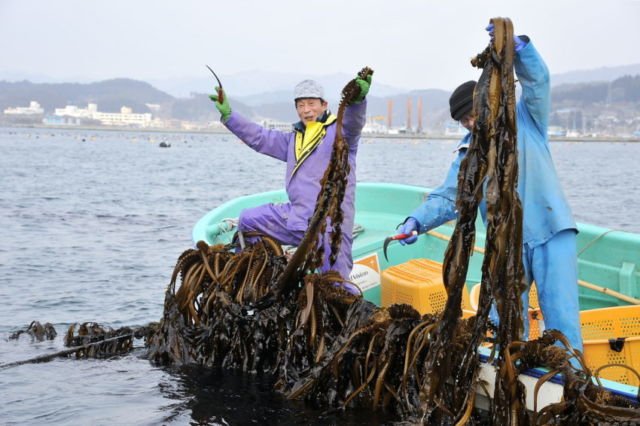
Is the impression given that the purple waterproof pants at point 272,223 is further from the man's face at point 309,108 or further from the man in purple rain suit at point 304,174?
the man's face at point 309,108

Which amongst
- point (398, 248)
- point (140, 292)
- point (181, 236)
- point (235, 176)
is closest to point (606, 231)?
point (398, 248)

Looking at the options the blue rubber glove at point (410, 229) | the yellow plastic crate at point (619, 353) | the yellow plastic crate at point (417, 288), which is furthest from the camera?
the yellow plastic crate at point (417, 288)

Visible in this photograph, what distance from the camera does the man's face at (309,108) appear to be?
718 centimetres

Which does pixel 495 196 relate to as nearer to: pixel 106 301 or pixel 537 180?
pixel 537 180

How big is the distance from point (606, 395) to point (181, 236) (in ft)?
53.9

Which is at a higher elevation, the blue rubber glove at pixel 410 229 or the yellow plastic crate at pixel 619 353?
the blue rubber glove at pixel 410 229

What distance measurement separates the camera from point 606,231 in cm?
812

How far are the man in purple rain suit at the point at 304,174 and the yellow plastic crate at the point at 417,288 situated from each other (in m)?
0.80

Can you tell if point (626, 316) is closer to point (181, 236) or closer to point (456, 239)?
point (456, 239)

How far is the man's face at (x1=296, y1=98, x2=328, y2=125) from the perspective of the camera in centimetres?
718

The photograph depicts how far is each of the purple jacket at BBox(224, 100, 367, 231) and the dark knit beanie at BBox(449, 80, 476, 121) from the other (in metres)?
1.13

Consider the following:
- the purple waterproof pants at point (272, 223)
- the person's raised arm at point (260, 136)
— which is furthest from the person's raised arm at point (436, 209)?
the person's raised arm at point (260, 136)

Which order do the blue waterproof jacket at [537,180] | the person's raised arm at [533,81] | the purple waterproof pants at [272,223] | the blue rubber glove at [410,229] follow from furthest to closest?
the purple waterproof pants at [272,223] → the blue rubber glove at [410,229] → the blue waterproof jacket at [537,180] → the person's raised arm at [533,81]

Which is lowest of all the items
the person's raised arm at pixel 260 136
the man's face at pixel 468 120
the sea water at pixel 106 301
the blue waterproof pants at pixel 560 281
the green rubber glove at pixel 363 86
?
the sea water at pixel 106 301
